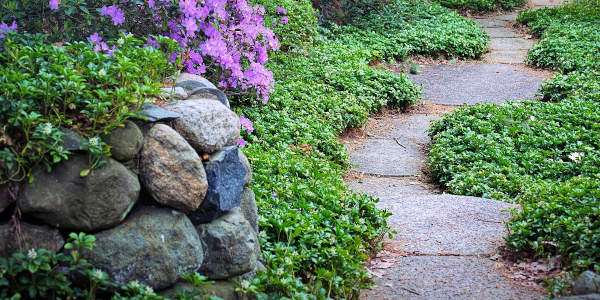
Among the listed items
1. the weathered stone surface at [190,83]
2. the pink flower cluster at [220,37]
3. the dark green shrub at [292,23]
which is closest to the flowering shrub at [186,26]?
the pink flower cluster at [220,37]

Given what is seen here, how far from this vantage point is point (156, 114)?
2.52 metres

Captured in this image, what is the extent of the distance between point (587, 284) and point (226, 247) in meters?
1.69

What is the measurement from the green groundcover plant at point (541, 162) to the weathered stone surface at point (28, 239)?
2470 millimetres

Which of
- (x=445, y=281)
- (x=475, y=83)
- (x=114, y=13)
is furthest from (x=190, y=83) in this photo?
Result: (x=475, y=83)

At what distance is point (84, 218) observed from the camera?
221cm

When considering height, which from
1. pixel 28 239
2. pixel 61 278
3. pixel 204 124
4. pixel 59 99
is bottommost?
pixel 61 278

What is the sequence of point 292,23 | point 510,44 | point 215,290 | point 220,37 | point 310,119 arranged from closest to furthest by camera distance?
point 215,290 < point 220,37 < point 310,119 < point 292,23 < point 510,44

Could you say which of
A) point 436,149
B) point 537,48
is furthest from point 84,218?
point 537,48

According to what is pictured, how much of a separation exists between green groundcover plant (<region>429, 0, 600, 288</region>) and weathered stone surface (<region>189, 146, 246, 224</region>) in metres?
1.77

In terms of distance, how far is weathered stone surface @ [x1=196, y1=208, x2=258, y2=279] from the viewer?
8.75 ft

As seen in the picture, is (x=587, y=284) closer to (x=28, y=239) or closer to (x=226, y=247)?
(x=226, y=247)

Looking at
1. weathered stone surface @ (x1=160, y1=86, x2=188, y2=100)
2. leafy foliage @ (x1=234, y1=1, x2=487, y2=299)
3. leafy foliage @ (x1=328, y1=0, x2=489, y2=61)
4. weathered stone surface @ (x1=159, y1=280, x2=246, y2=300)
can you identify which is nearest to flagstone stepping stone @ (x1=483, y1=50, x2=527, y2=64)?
leafy foliage @ (x1=328, y1=0, x2=489, y2=61)

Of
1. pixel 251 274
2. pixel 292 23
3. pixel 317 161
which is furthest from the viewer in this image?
pixel 292 23

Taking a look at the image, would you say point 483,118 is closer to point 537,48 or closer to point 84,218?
point 537,48
